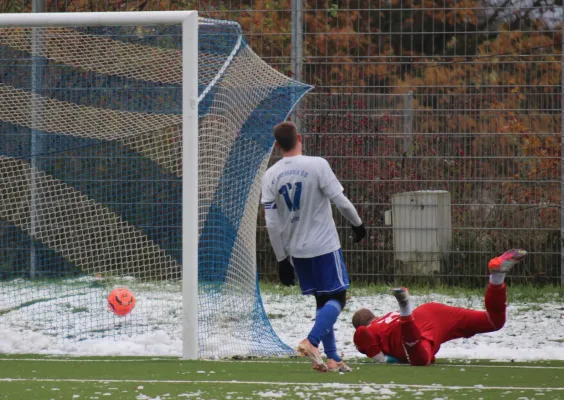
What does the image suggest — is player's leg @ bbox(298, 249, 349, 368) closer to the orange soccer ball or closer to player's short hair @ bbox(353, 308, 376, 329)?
player's short hair @ bbox(353, 308, 376, 329)

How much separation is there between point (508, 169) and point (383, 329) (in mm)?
3815

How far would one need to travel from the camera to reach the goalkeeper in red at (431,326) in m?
6.92

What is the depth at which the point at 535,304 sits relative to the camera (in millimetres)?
9914

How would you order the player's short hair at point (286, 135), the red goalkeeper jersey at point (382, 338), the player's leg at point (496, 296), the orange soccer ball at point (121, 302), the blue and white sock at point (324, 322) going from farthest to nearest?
the orange soccer ball at point (121, 302), the red goalkeeper jersey at point (382, 338), the player's leg at point (496, 296), the player's short hair at point (286, 135), the blue and white sock at point (324, 322)

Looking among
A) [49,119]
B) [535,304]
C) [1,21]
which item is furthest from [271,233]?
[535,304]

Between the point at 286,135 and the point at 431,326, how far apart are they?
4.97ft

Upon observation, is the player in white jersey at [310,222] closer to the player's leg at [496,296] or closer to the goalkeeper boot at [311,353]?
the goalkeeper boot at [311,353]

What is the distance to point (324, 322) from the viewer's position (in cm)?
655

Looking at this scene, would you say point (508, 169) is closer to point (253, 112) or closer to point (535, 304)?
point (535, 304)

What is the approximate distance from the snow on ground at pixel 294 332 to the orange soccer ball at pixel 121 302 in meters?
0.23

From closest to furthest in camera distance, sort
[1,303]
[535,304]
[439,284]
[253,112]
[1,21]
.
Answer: [1,21], [253,112], [1,303], [535,304], [439,284]

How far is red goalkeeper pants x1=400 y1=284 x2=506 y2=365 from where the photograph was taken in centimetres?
691

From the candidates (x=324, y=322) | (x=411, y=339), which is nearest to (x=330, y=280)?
(x=324, y=322)

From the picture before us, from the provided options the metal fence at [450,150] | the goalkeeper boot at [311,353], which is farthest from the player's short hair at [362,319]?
the metal fence at [450,150]
